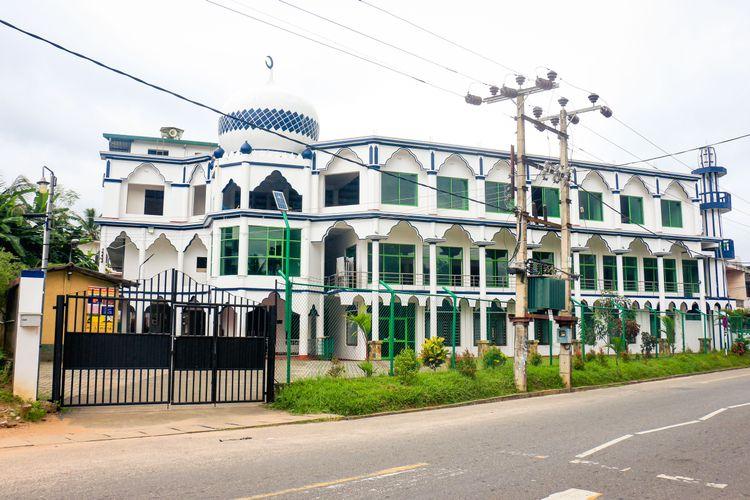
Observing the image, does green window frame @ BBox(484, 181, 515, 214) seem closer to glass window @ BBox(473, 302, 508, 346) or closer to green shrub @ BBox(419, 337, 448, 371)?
glass window @ BBox(473, 302, 508, 346)

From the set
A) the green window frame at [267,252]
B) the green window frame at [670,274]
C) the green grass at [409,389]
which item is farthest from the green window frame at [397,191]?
the green window frame at [670,274]

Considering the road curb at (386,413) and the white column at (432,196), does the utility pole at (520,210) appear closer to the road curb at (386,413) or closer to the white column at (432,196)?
the road curb at (386,413)

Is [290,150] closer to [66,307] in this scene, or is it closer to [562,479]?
[66,307]

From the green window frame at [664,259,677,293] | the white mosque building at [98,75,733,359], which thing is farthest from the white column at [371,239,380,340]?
the green window frame at [664,259,677,293]

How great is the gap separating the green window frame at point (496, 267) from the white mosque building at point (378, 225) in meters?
0.06

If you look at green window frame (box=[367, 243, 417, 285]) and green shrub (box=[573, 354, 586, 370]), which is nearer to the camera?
green shrub (box=[573, 354, 586, 370])

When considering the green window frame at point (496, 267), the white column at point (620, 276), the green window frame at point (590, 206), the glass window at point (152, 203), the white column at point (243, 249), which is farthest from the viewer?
the green window frame at point (590, 206)

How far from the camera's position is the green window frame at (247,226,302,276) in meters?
30.6

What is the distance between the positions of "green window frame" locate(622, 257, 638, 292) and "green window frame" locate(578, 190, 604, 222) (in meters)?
3.69

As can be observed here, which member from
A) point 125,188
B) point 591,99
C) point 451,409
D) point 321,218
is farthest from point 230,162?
point 451,409

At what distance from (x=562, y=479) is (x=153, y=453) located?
5248mm

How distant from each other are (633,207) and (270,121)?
22.6 metres

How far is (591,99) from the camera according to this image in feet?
62.7

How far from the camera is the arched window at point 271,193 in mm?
32250
